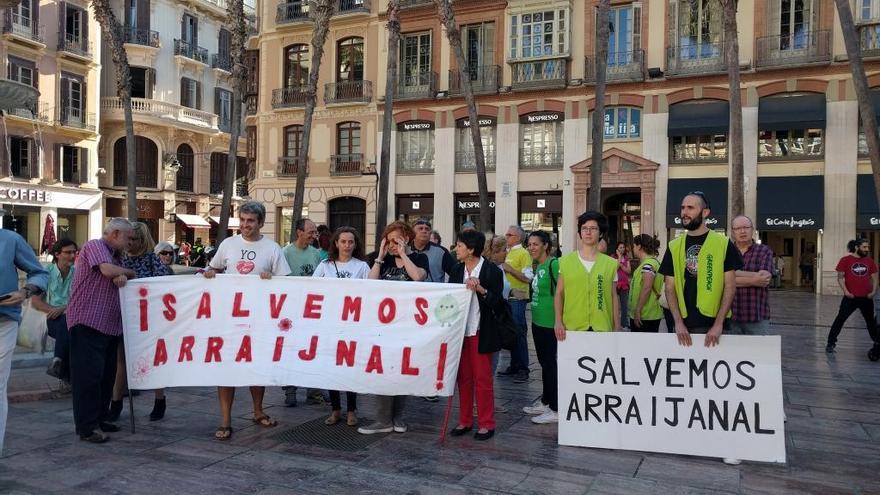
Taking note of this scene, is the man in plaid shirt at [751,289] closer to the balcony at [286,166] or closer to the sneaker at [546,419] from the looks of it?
the sneaker at [546,419]

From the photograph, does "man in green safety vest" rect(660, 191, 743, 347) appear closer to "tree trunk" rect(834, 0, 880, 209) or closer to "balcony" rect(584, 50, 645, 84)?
"tree trunk" rect(834, 0, 880, 209)

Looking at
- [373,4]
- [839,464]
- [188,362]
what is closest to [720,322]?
[839,464]

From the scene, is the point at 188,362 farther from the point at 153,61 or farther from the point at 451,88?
the point at 153,61

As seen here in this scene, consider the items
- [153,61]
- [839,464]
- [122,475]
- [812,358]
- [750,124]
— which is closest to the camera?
[122,475]

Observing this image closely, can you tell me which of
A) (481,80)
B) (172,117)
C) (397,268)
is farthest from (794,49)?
(172,117)

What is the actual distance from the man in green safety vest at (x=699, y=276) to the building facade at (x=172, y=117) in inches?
1392

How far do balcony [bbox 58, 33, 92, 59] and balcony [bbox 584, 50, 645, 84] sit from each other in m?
28.0

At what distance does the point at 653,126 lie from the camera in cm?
2534

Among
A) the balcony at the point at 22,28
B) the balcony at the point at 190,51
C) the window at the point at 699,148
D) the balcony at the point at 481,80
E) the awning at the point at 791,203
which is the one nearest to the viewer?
the awning at the point at 791,203

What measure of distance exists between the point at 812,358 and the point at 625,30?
1810cm

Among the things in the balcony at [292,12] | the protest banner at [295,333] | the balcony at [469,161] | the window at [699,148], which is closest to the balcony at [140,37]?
the balcony at [292,12]

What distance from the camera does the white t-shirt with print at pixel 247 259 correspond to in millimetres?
6402

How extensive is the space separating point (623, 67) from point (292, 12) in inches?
610

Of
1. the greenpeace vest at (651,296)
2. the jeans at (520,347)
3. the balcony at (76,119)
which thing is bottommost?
the jeans at (520,347)
